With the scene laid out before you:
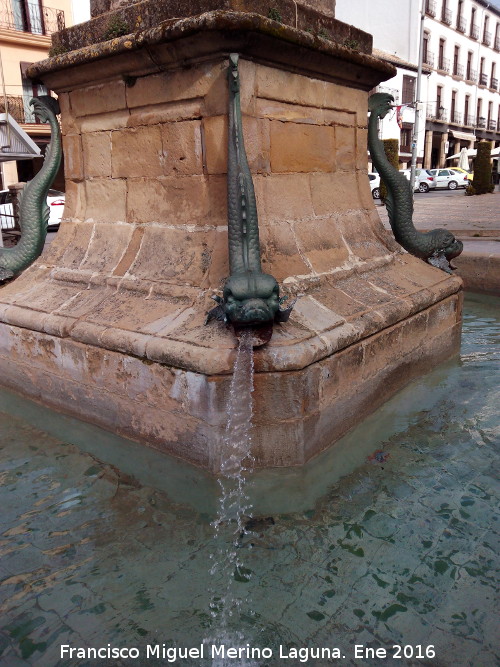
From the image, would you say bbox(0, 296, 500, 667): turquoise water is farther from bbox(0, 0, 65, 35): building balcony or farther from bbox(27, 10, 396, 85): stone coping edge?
bbox(0, 0, 65, 35): building balcony

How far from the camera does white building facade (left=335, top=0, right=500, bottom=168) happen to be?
3403 centimetres

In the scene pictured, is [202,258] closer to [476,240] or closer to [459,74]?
[476,240]

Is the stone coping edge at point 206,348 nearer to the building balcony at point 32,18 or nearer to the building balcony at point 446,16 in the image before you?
the building balcony at point 32,18

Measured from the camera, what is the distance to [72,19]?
21.9m

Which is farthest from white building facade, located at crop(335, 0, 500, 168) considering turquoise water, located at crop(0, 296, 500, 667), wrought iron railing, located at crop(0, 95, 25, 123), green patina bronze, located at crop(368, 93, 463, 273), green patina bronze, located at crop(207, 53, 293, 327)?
turquoise water, located at crop(0, 296, 500, 667)

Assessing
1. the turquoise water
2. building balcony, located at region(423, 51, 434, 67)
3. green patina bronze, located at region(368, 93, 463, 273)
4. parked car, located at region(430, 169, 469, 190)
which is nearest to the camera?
the turquoise water

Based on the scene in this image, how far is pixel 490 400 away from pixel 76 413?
2413 millimetres

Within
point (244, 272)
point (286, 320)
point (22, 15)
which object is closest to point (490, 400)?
point (286, 320)

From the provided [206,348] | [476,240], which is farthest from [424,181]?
[206,348]

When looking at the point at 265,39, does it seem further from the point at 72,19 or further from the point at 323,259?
the point at 72,19

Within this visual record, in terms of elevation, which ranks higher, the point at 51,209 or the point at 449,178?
the point at 449,178

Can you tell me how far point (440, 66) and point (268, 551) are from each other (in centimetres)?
4300

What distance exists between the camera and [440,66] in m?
38.6

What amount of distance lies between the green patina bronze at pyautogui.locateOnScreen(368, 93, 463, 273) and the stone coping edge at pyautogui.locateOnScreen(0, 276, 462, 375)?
2.16ft
